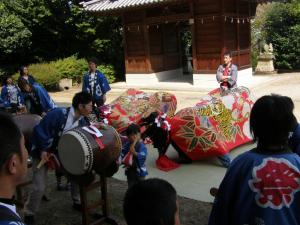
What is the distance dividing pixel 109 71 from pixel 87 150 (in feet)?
47.3

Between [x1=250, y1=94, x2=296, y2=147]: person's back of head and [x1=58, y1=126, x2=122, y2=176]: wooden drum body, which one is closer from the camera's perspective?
[x1=250, y1=94, x2=296, y2=147]: person's back of head

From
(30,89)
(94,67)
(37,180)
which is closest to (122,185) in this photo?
(37,180)

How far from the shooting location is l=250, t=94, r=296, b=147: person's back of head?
6.53 feet

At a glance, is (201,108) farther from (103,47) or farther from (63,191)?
(103,47)

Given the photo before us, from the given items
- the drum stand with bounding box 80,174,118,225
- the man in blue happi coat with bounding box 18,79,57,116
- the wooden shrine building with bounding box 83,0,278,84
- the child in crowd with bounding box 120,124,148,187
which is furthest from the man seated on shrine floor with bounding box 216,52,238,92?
the wooden shrine building with bounding box 83,0,278,84

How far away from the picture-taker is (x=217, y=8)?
13.8 meters

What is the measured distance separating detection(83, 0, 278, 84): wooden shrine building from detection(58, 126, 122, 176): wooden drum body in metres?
10.1

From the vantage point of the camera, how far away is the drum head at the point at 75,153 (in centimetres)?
384

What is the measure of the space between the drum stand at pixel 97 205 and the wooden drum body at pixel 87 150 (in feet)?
1.01

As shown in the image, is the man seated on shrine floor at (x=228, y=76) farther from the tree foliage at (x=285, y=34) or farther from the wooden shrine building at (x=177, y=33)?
the tree foliage at (x=285, y=34)

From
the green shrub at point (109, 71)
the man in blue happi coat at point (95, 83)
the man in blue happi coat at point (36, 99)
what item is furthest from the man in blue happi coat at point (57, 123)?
the green shrub at point (109, 71)

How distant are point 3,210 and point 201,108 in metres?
5.19

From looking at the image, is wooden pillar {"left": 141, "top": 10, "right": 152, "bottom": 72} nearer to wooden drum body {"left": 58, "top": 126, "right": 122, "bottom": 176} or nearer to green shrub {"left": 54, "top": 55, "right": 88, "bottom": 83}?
green shrub {"left": 54, "top": 55, "right": 88, "bottom": 83}

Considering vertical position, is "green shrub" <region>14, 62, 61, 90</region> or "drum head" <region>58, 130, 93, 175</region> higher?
"green shrub" <region>14, 62, 61, 90</region>
